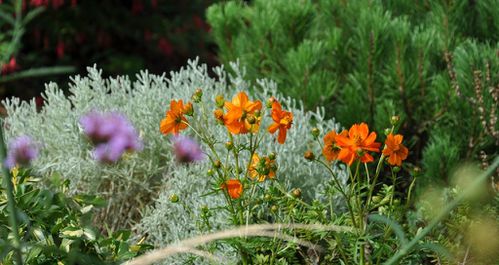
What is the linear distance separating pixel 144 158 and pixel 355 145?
4.15 feet

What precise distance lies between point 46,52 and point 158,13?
960 millimetres

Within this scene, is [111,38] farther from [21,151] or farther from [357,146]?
[357,146]

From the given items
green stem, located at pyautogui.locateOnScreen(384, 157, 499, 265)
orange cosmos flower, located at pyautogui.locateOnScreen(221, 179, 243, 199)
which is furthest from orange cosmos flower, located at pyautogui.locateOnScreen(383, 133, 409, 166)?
green stem, located at pyautogui.locateOnScreen(384, 157, 499, 265)

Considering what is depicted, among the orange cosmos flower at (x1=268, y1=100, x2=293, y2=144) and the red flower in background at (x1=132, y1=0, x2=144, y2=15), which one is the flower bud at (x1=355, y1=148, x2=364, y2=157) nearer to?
the orange cosmos flower at (x1=268, y1=100, x2=293, y2=144)

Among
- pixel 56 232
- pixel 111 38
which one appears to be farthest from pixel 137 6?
pixel 56 232

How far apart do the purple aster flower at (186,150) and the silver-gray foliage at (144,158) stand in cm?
4

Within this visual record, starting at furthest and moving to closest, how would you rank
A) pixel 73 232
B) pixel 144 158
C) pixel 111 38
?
1. pixel 111 38
2. pixel 144 158
3. pixel 73 232

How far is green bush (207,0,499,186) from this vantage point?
11.0 ft

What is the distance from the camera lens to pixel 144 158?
129 inches

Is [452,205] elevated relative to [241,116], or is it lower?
elevated

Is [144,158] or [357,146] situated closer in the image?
[357,146]

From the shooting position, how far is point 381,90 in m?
3.69

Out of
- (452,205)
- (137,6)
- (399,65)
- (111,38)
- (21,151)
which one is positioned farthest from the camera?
(111,38)

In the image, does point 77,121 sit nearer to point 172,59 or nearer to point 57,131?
point 57,131
